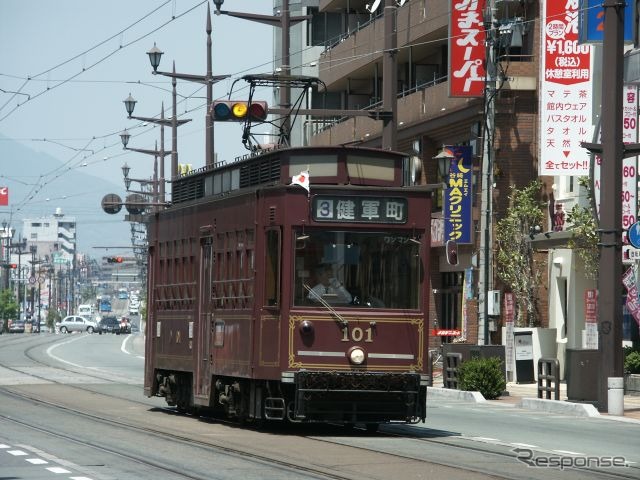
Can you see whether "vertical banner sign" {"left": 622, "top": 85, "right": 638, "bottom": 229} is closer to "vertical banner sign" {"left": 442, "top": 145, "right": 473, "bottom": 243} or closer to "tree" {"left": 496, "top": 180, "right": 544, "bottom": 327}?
"tree" {"left": 496, "top": 180, "right": 544, "bottom": 327}

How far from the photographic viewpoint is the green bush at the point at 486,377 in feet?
105

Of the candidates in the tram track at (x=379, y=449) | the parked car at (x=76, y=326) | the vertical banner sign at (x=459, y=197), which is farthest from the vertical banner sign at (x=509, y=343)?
the parked car at (x=76, y=326)

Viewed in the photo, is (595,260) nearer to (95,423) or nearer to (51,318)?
(95,423)

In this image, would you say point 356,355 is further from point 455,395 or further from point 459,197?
point 459,197

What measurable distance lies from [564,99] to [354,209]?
1747 centimetres

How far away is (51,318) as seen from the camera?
628ft

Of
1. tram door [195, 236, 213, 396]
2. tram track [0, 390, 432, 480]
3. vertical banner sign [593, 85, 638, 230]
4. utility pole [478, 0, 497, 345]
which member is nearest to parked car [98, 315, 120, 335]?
utility pole [478, 0, 497, 345]

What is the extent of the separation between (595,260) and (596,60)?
15.6ft

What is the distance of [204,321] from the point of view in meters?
23.1

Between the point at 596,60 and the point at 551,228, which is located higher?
the point at 596,60

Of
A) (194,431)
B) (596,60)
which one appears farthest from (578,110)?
(194,431)

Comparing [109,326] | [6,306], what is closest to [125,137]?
[109,326]

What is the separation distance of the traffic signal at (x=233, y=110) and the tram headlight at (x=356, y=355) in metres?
11.1

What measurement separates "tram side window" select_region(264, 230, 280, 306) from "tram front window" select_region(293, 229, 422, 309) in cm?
28
